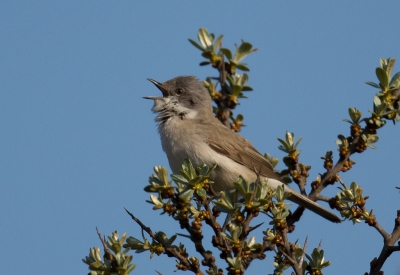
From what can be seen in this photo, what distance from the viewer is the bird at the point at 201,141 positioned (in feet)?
20.0

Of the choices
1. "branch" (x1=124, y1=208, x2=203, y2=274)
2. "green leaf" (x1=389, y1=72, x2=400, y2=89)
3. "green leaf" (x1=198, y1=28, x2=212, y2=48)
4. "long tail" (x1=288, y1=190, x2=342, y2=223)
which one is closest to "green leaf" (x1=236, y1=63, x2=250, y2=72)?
"green leaf" (x1=198, y1=28, x2=212, y2=48)

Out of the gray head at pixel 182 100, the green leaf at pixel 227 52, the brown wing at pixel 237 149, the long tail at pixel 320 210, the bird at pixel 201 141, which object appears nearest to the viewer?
the green leaf at pixel 227 52

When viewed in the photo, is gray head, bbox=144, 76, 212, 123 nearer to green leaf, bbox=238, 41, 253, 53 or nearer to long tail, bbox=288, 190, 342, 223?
long tail, bbox=288, 190, 342, 223

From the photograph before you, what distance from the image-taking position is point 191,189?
3871 millimetres

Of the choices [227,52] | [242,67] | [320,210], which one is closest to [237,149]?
[320,210]

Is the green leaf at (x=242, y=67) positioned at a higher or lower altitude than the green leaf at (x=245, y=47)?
lower

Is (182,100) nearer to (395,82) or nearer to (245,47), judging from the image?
(245,47)

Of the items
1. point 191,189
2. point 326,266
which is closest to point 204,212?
point 191,189

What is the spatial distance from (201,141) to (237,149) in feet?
2.09

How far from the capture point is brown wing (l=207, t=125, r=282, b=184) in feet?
21.0

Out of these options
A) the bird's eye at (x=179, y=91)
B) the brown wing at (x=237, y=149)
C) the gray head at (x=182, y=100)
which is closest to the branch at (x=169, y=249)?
the brown wing at (x=237, y=149)

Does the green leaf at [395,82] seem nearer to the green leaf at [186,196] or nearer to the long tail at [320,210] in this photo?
the long tail at [320,210]

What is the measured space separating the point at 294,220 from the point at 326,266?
71cm

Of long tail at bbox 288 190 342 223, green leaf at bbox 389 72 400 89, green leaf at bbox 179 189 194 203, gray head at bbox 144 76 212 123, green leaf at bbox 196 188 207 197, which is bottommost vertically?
green leaf at bbox 179 189 194 203
